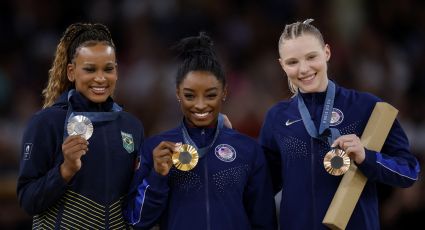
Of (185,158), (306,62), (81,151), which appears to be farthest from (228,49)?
(81,151)

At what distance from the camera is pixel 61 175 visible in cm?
438

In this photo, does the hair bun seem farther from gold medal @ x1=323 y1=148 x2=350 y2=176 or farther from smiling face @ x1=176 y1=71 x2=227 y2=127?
gold medal @ x1=323 y1=148 x2=350 y2=176

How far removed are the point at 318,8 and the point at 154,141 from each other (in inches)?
199

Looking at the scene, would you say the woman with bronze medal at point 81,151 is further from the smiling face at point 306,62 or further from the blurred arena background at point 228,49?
the blurred arena background at point 228,49

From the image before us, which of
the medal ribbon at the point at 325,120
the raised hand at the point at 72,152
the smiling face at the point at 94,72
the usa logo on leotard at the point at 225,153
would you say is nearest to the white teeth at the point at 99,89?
the smiling face at the point at 94,72

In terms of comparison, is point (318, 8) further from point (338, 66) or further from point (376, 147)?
point (376, 147)

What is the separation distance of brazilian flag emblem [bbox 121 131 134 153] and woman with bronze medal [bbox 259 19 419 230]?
0.70 meters

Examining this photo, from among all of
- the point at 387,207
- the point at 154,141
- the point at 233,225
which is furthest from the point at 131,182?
the point at 387,207

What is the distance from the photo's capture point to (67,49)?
471cm

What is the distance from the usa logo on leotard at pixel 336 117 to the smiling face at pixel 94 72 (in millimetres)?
1090

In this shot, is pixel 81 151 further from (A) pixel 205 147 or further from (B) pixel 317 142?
(B) pixel 317 142

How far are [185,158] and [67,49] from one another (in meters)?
0.86

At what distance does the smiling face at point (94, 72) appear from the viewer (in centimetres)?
459

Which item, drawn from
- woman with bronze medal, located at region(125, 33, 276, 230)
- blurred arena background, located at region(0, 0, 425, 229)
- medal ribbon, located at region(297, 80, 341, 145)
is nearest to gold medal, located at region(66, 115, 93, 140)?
woman with bronze medal, located at region(125, 33, 276, 230)
